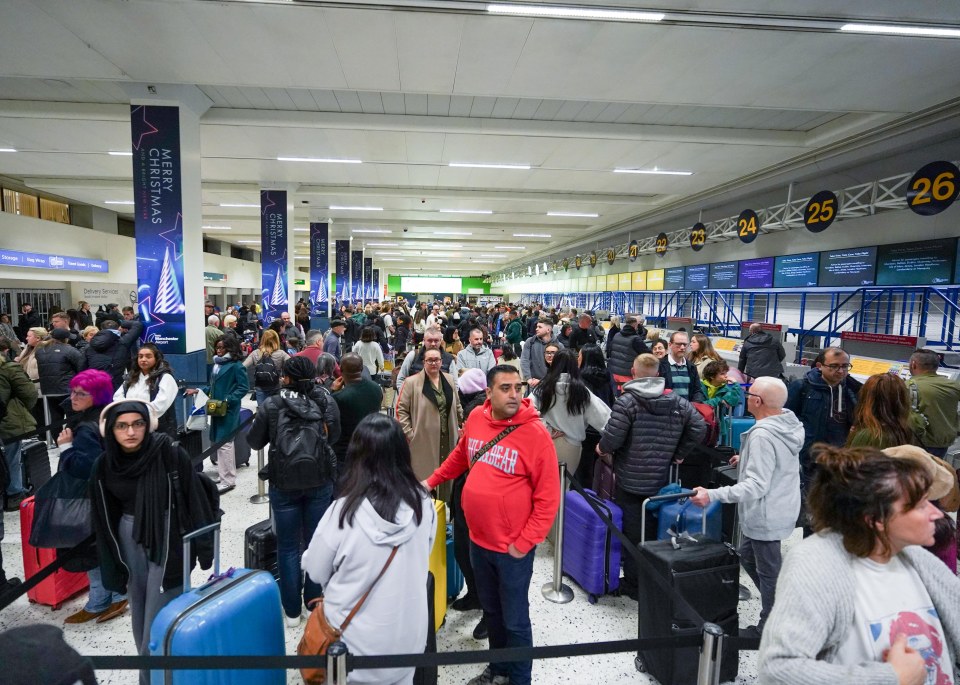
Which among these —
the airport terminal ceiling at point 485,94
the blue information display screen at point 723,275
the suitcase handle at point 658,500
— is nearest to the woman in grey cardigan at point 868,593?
the suitcase handle at point 658,500

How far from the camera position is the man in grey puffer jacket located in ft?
10.5

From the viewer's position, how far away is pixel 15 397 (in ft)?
14.6

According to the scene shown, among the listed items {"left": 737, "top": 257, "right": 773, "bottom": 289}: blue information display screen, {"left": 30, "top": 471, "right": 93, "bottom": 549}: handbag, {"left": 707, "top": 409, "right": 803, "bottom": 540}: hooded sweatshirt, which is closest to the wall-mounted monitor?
{"left": 737, "top": 257, "right": 773, "bottom": 289}: blue information display screen

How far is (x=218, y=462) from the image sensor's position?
201 inches

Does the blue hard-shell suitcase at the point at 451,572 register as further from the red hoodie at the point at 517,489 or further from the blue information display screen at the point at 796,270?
the blue information display screen at the point at 796,270

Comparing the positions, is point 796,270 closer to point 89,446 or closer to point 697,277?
point 697,277

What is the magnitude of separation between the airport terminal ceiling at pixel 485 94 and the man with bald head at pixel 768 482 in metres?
3.89

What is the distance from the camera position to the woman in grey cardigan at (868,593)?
1.20m

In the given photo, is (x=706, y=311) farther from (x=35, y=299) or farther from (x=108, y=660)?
(x=35, y=299)

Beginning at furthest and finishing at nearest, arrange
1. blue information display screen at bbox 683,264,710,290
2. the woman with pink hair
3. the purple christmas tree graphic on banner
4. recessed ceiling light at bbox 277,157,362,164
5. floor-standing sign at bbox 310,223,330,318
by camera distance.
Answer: floor-standing sign at bbox 310,223,330,318, blue information display screen at bbox 683,264,710,290, recessed ceiling light at bbox 277,157,362,164, the purple christmas tree graphic on banner, the woman with pink hair

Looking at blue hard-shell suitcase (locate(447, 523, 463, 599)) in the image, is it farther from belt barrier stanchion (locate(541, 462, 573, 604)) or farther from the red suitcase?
the red suitcase

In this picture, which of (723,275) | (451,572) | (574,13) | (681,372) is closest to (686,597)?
(451,572)

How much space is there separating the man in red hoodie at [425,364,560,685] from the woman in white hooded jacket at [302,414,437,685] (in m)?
0.52

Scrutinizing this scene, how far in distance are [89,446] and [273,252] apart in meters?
11.4
